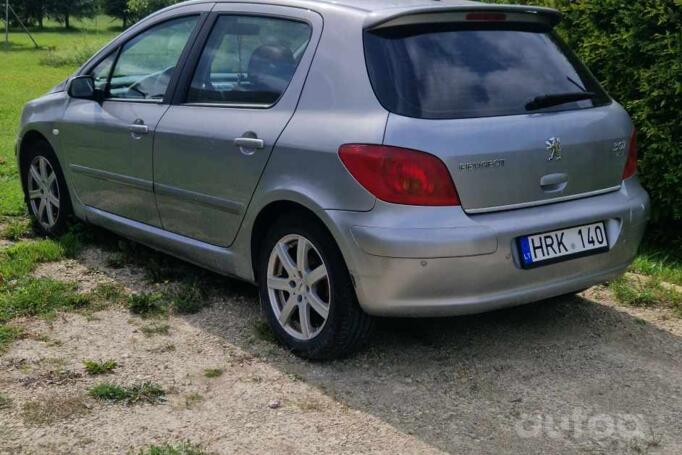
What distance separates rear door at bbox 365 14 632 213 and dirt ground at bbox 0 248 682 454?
84cm

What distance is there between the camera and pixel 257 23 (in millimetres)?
4797

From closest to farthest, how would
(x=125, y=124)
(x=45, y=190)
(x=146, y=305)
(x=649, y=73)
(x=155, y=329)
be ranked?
(x=155, y=329)
(x=146, y=305)
(x=125, y=124)
(x=649, y=73)
(x=45, y=190)

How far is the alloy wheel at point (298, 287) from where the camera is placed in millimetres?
4324

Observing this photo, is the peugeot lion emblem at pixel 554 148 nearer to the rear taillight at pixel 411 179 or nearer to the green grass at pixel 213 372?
the rear taillight at pixel 411 179

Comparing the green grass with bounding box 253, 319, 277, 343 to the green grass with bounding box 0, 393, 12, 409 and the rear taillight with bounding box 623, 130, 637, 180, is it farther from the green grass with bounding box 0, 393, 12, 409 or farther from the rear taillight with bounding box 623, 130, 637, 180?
the rear taillight with bounding box 623, 130, 637, 180

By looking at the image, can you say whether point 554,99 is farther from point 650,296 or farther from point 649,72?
point 649,72

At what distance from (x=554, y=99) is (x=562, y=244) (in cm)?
69

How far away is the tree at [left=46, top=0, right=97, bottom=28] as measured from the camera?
165 feet

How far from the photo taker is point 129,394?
4.02 metres

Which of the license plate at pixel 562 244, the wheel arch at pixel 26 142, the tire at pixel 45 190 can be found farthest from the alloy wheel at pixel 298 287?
the wheel arch at pixel 26 142

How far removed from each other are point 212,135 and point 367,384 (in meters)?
1.53

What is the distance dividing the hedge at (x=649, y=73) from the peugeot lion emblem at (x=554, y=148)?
1.96m

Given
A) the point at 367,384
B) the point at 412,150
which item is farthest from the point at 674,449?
the point at 412,150

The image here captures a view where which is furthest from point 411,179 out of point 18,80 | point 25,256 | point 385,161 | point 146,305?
point 18,80
